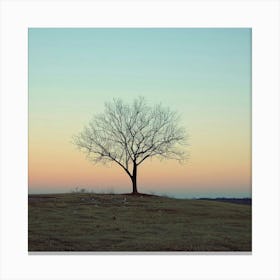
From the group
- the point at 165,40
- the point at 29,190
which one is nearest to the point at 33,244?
the point at 29,190

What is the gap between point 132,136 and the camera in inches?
318

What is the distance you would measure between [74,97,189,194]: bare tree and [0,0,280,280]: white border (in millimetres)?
804

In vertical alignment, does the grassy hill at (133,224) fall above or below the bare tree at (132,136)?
below

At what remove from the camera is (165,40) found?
25.9 feet

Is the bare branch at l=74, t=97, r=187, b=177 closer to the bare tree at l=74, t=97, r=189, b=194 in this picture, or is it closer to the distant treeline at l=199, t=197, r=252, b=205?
the bare tree at l=74, t=97, r=189, b=194

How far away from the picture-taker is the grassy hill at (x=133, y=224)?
7.70 m
